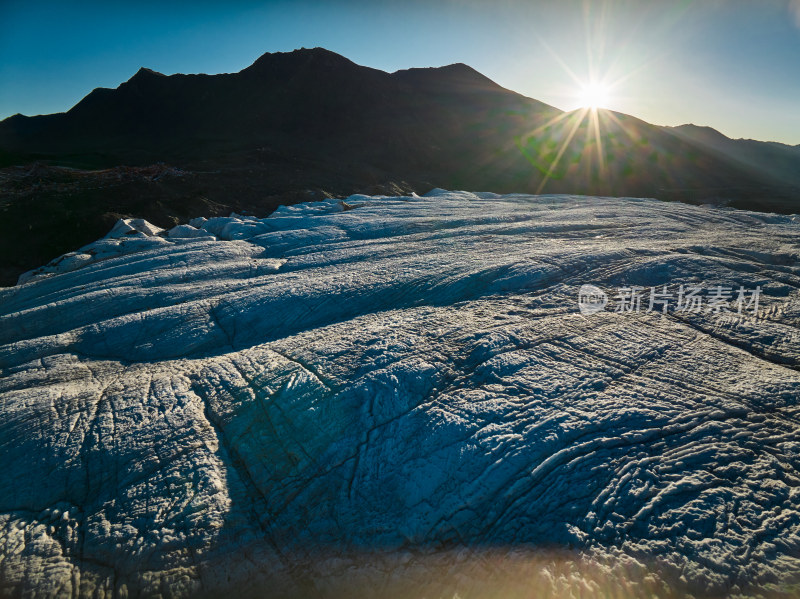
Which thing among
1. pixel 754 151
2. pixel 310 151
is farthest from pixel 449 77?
pixel 754 151

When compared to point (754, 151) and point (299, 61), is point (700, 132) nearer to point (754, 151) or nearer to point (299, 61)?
point (754, 151)

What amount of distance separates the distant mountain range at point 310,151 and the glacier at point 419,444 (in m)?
13.7

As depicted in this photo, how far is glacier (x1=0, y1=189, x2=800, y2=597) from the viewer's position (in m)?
2.32

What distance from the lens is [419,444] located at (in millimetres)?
2961

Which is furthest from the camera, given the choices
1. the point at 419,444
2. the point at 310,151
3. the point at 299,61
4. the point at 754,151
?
the point at 754,151

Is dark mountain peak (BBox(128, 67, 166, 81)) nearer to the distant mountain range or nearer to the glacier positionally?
the distant mountain range

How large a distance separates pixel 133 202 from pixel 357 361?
1909 cm

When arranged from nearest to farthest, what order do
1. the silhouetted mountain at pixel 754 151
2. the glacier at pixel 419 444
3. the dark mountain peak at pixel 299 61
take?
the glacier at pixel 419 444 → the dark mountain peak at pixel 299 61 → the silhouetted mountain at pixel 754 151

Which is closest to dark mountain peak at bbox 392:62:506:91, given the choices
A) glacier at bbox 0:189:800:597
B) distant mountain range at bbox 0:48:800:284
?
distant mountain range at bbox 0:48:800:284

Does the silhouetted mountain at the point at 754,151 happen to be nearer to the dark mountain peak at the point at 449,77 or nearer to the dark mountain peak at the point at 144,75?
the dark mountain peak at the point at 449,77

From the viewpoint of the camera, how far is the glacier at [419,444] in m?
2.32

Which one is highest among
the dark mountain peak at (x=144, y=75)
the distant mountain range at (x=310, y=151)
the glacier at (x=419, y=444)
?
the dark mountain peak at (x=144, y=75)

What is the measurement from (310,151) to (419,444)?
42.9 m

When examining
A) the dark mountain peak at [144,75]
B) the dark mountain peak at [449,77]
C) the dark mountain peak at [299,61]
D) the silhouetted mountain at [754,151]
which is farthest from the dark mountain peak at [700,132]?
the dark mountain peak at [144,75]
